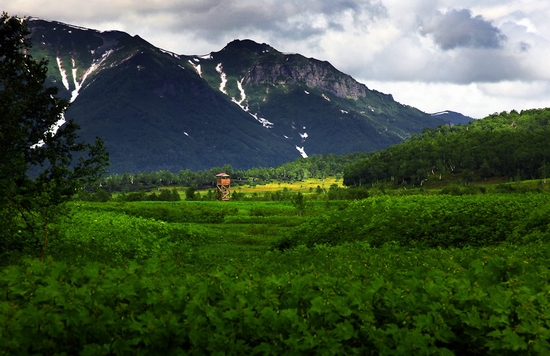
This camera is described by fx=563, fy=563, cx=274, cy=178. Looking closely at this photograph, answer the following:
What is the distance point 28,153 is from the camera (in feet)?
116

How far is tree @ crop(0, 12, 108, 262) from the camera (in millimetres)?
28625

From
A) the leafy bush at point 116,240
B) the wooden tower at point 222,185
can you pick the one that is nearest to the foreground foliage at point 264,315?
the leafy bush at point 116,240

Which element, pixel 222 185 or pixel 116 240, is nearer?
pixel 116 240

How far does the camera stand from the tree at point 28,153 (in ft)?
93.9

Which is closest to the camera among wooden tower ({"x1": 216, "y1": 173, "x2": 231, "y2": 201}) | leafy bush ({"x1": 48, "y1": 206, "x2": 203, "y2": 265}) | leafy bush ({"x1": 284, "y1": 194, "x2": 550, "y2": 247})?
leafy bush ({"x1": 284, "y1": 194, "x2": 550, "y2": 247})

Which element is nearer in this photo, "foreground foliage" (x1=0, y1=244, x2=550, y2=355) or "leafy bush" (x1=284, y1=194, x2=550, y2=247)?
"foreground foliage" (x1=0, y1=244, x2=550, y2=355)

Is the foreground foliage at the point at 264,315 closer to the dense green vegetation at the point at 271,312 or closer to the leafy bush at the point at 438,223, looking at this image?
the dense green vegetation at the point at 271,312

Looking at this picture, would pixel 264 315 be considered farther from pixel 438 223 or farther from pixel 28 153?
pixel 28 153

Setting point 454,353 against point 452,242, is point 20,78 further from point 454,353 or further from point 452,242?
point 454,353

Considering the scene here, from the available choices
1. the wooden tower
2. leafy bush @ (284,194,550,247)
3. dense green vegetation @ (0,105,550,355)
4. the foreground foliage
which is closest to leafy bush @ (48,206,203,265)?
leafy bush @ (284,194,550,247)

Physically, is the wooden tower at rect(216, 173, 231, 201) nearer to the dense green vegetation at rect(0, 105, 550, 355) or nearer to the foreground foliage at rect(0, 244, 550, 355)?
the dense green vegetation at rect(0, 105, 550, 355)

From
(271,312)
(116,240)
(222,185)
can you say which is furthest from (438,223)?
(222,185)

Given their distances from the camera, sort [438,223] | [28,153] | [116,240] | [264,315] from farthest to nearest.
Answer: [116,240] < [28,153] < [438,223] < [264,315]

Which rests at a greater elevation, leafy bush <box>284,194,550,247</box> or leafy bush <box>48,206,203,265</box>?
leafy bush <box>284,194,550,247</box>
